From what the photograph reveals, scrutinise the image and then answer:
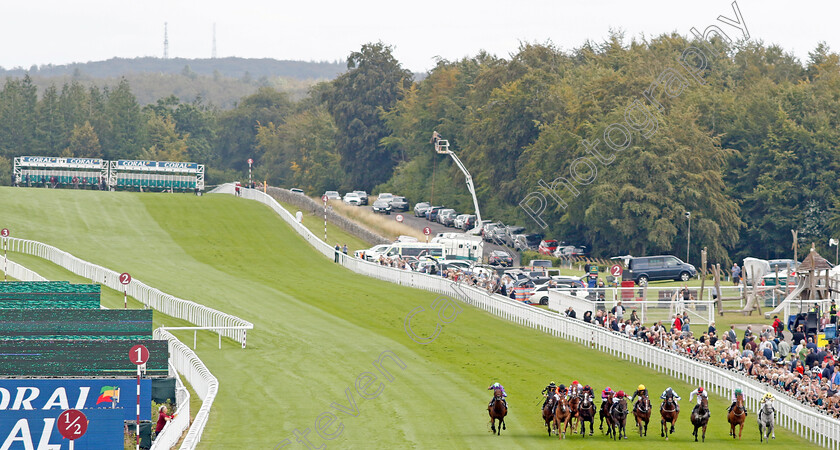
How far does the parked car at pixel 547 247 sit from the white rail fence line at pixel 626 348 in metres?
16.9

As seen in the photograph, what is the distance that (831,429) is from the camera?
23.4 meters

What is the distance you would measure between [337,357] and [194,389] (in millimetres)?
5941

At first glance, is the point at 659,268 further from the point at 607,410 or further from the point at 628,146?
the point at 607,410

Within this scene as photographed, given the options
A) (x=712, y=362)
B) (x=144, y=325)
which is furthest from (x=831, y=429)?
(x=144, y=325)

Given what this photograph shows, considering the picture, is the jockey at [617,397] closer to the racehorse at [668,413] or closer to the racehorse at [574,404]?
the racehorse at [574,404]

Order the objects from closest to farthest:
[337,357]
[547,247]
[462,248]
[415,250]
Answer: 1. [337,357]
2. [415,250]
3. [462,248]
4. [547,247]

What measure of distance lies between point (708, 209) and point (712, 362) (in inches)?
1675

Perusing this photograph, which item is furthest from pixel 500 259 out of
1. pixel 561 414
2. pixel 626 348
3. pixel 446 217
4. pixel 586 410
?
pixel 561 414

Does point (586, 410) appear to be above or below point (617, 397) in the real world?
below

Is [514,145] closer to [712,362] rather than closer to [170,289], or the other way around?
[170,289]

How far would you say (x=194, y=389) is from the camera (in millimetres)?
27391

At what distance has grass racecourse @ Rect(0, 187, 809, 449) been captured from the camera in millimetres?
23969

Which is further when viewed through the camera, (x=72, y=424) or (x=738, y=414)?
(x=738, y=414)

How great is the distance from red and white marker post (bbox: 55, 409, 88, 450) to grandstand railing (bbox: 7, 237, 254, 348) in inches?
533
